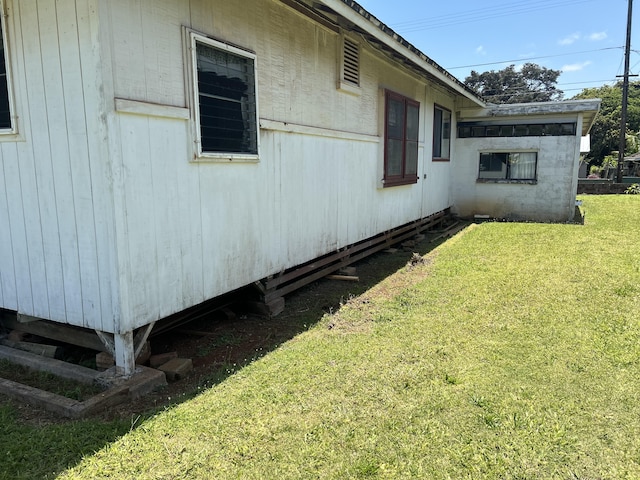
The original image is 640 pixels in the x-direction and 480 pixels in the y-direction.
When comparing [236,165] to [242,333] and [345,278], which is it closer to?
[242,333]

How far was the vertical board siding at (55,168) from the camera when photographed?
2.97 m

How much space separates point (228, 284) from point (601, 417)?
3.00 m

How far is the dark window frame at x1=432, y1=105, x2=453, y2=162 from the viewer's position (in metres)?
10.2

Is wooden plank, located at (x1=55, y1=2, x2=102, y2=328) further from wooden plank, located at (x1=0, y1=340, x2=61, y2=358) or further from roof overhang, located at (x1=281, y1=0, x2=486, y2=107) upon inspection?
roof overhang, located at (x1=281, y1=0, x2=486, y2=107)

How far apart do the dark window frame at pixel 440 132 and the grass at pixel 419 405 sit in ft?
19.1

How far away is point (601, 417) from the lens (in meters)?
2.77

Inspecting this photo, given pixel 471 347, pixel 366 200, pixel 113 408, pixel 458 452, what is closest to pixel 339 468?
pixel 458 452

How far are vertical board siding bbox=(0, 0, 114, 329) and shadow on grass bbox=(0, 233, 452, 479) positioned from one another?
0.71 m

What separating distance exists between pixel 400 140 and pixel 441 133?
3.34 m

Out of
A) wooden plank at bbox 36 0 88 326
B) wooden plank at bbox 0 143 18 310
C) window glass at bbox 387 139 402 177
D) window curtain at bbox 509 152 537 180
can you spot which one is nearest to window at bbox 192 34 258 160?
wooden plank at bbox 36 0 88 326

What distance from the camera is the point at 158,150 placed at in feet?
10.7

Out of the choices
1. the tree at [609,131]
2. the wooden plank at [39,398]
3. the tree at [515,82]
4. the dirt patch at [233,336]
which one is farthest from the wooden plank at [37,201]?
the tree at [515,82]

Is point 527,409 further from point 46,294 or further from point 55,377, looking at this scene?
point 46,294

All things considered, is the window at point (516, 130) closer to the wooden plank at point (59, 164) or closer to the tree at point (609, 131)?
the wooden plank at point (59, 164)
